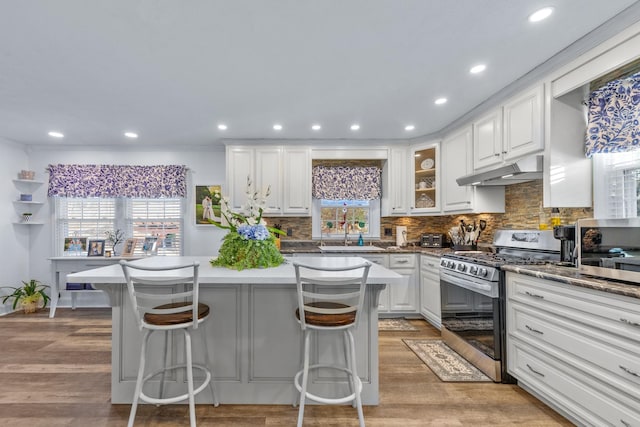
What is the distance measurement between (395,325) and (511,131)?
8.33 feet

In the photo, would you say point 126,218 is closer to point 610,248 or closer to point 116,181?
point 116,181

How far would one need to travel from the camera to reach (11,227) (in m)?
4.65

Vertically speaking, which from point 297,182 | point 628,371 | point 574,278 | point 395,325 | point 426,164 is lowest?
point 395,325

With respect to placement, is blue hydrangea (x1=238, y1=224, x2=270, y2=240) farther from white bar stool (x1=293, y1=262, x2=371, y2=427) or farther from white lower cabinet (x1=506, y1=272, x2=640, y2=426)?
white lower cabinet (x1=506, y1=272, x2=640, y2=426)

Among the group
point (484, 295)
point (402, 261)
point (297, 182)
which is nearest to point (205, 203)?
point (297, 182)

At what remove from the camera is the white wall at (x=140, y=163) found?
493 centimetres

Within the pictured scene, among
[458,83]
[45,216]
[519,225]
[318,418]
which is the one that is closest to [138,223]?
[45,216]

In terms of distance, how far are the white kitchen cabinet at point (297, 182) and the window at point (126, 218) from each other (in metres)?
1.84

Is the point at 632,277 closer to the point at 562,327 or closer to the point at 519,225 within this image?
the point at 562,327

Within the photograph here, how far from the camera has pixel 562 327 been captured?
1979 millimetres

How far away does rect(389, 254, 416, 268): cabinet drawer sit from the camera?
4141 mm

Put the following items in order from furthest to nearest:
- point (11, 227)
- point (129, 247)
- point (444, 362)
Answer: point (129, 247)
point (11, 227)
point (444, 362)

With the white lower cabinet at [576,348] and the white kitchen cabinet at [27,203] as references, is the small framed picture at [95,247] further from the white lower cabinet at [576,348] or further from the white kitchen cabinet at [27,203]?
the white lower cabinet at [576,348]

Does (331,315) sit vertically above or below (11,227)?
below
